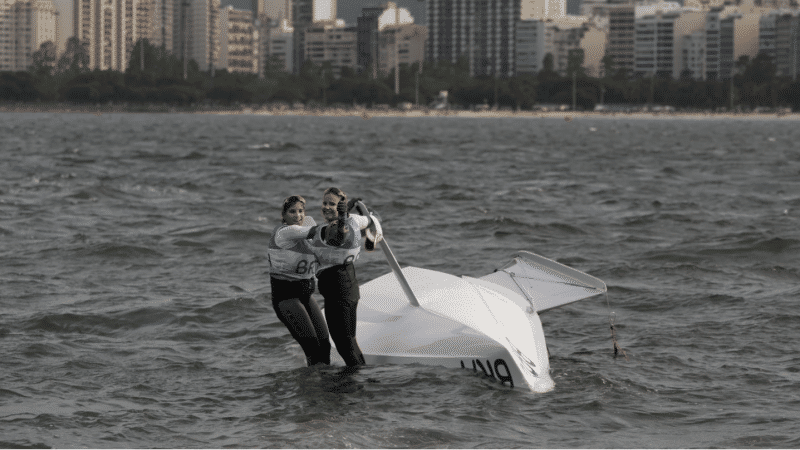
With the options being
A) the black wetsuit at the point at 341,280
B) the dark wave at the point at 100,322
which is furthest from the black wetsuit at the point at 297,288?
the dark wave at the point at 100,322

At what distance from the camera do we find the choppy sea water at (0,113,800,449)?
999 cm

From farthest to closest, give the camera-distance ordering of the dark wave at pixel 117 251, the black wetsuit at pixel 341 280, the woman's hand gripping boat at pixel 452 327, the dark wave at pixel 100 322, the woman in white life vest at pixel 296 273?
the dark wave at pixel 117 251 → the dark wave at pixel 100 322 → the woman's hand gripping boat at pixel 452 327 → the woman in white life vest at pixel 296 273 → the black wetsuit at pixel 341 280

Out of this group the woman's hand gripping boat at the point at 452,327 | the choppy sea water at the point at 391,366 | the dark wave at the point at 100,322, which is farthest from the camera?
the dark wave at the point at 100,322

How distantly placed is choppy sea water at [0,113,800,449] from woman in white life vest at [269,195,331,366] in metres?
0.73

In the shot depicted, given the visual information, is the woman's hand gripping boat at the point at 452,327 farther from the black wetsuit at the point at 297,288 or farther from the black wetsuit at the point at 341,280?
the black wetsuit at the point at 297,288

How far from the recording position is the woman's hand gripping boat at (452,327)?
1107 centimetres

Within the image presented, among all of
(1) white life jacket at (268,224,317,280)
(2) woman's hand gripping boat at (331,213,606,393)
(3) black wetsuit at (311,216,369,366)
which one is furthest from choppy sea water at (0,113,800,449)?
(1) white life jacket at (268,224,317,280)

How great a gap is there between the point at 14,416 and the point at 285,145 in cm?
6059

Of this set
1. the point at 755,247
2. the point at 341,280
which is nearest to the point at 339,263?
the point at 341,280

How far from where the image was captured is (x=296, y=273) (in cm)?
1049

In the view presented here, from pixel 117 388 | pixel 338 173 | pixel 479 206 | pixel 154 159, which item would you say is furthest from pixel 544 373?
pixel 154 159

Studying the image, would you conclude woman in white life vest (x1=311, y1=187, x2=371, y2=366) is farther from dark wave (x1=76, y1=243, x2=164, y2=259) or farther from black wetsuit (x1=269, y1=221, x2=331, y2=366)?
dark wave (x1=76, y1=243, x2=164, y2=259)

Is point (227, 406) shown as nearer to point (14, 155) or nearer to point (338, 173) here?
point (338, 173)

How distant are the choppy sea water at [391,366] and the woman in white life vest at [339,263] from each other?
695mm
